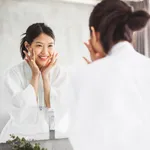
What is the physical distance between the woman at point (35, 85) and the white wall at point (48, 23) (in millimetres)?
31

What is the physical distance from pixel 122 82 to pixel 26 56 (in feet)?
2.32

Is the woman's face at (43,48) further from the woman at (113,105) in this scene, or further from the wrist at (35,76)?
the woman at (113,105)

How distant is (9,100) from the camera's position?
147 cm

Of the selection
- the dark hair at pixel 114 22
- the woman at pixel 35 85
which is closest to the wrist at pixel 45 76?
the woman at pixel 35 85

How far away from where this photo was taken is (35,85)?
1525mm

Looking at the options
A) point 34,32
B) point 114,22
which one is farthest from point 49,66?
point 114,22

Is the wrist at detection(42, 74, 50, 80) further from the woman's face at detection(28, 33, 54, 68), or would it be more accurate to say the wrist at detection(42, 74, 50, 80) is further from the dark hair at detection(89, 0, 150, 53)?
the dark hair at detection(89, 0, 150, 53)

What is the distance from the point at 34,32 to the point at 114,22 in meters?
0.62

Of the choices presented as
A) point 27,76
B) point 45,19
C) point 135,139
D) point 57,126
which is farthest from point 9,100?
point 135,139

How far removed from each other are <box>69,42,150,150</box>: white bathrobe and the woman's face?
0.64 meters

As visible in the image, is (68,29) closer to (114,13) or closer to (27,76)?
(27,76)

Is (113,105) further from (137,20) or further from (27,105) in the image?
(27,105)

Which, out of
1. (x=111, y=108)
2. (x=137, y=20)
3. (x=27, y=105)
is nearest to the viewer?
(x=111, y=108)

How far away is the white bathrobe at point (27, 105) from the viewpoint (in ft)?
4.85
